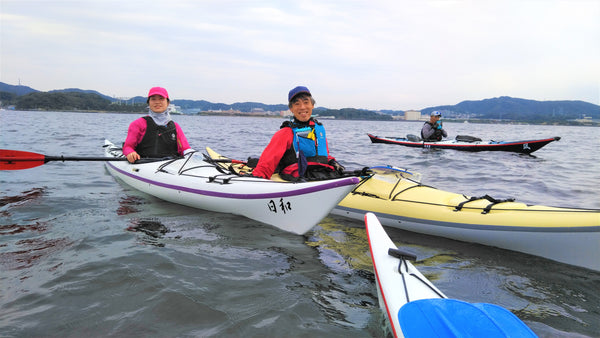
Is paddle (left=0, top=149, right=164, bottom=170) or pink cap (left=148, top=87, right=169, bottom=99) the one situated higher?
pink cap (left=148, top=87, right=169, bottom=99)

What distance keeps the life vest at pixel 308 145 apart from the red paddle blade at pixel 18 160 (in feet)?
14.8

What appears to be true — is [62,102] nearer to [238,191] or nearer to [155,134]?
[155,134]

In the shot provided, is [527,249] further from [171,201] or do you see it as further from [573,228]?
[171,201]

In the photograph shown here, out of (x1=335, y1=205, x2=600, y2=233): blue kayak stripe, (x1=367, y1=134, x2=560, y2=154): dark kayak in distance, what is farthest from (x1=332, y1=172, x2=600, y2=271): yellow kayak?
(x1=367, y1=134, x2=560, y2=154): dark kayak in distance

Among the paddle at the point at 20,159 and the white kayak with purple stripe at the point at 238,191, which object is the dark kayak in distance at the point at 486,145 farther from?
the paddle at the point at 20,159

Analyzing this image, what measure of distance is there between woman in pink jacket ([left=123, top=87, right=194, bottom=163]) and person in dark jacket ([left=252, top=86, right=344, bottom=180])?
2009 mm

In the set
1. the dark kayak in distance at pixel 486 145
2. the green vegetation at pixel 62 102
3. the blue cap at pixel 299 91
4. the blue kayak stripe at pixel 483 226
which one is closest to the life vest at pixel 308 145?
the blue cap at pixel 299 91

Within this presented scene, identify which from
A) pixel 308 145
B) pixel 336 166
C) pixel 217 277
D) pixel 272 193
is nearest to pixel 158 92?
pixel 308 145

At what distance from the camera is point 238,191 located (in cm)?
470

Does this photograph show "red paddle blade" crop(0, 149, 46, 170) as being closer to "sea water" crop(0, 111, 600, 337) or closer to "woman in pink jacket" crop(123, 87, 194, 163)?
"sea water" crop(0, 111, 600, 337)

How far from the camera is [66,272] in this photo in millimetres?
3236

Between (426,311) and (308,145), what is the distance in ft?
9.37

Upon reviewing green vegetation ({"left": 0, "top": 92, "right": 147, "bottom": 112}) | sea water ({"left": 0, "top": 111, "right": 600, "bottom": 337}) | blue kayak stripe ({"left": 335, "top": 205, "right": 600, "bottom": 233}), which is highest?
green vegetation ({"left": 0, "top": 92, "right": 147, "bottom": 112})

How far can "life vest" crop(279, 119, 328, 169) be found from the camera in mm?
4590
